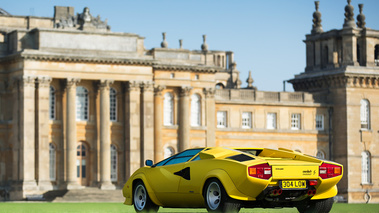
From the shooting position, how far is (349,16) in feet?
228

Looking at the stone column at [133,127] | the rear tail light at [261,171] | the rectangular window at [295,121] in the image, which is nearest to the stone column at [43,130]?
the stone column at [133,127]

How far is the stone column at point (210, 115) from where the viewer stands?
6256 cm

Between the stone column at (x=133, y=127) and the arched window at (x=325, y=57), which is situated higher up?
the arched window at (x=325, y=57)

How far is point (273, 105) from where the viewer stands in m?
67.1

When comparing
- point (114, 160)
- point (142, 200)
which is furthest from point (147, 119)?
point (142, 200)

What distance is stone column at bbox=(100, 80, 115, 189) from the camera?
56938 mm

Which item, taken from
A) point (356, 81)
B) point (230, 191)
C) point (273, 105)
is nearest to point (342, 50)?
point (356, 81)

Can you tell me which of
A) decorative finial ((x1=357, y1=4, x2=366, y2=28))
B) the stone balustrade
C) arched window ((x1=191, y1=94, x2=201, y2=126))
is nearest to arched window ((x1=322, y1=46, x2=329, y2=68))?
the stone balustrade

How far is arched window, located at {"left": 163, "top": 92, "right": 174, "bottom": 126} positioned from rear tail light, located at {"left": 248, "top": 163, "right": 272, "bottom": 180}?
46876 millimetres

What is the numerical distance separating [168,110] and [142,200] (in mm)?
44594

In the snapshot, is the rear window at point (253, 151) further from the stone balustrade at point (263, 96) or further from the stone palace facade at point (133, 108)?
the stone balustrade at point (263, 96)

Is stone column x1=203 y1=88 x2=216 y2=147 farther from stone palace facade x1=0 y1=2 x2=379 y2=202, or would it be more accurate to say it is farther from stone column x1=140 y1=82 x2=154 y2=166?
stone column x1=140 y1=82 x2=154 y2=166

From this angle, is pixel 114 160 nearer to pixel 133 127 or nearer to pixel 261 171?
pixel 133 127

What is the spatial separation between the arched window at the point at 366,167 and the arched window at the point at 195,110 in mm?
14541
